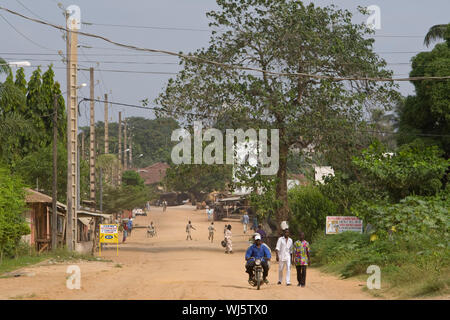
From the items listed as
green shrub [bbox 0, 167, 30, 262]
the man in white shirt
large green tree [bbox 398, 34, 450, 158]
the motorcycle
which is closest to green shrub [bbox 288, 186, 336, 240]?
large green tree [bbox 398, 34, 450, 158]

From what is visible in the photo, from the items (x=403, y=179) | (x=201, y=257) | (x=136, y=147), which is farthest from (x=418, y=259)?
(x=136, y=147)

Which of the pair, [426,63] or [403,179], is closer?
[403,179]

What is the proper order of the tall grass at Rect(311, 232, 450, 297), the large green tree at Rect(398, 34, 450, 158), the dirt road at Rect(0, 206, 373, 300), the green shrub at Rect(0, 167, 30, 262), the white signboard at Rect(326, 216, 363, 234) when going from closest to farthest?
the dirt road at Rect(0, 206, 373, 300) → the tall grass at Rect(311, 232, 450, 297) → the green shrub at Rect(0, 167, 30, 262) → the white signboard at Rect(326, 216, 363, 234) → the large green tree at Rect(398, 34, 450, 158)

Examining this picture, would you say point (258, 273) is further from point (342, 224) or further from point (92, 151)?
point (92, 151)

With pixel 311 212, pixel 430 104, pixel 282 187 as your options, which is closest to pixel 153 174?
pixel 282 187

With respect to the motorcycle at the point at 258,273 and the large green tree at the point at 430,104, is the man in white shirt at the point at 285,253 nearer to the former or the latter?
the motorcycle at the point at 258,273

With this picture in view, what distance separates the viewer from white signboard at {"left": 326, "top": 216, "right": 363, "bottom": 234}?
1222 inches

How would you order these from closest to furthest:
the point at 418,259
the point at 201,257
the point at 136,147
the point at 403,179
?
the point at 418,259, the point at 403,179, the point at 201,257, the point at 136,147

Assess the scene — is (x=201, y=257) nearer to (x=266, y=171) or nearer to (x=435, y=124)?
(x=266, y=171)

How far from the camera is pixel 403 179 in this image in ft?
98.0

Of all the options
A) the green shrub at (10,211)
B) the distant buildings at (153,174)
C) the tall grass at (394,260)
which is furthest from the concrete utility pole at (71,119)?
the distant buildings at (153,174)

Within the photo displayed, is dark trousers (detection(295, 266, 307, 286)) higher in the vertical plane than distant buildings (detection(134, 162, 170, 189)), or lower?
lower

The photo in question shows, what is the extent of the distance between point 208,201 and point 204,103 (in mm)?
71980

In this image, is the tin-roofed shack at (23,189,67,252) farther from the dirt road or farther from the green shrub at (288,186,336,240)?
the green shrub at (288,186,336,240)
